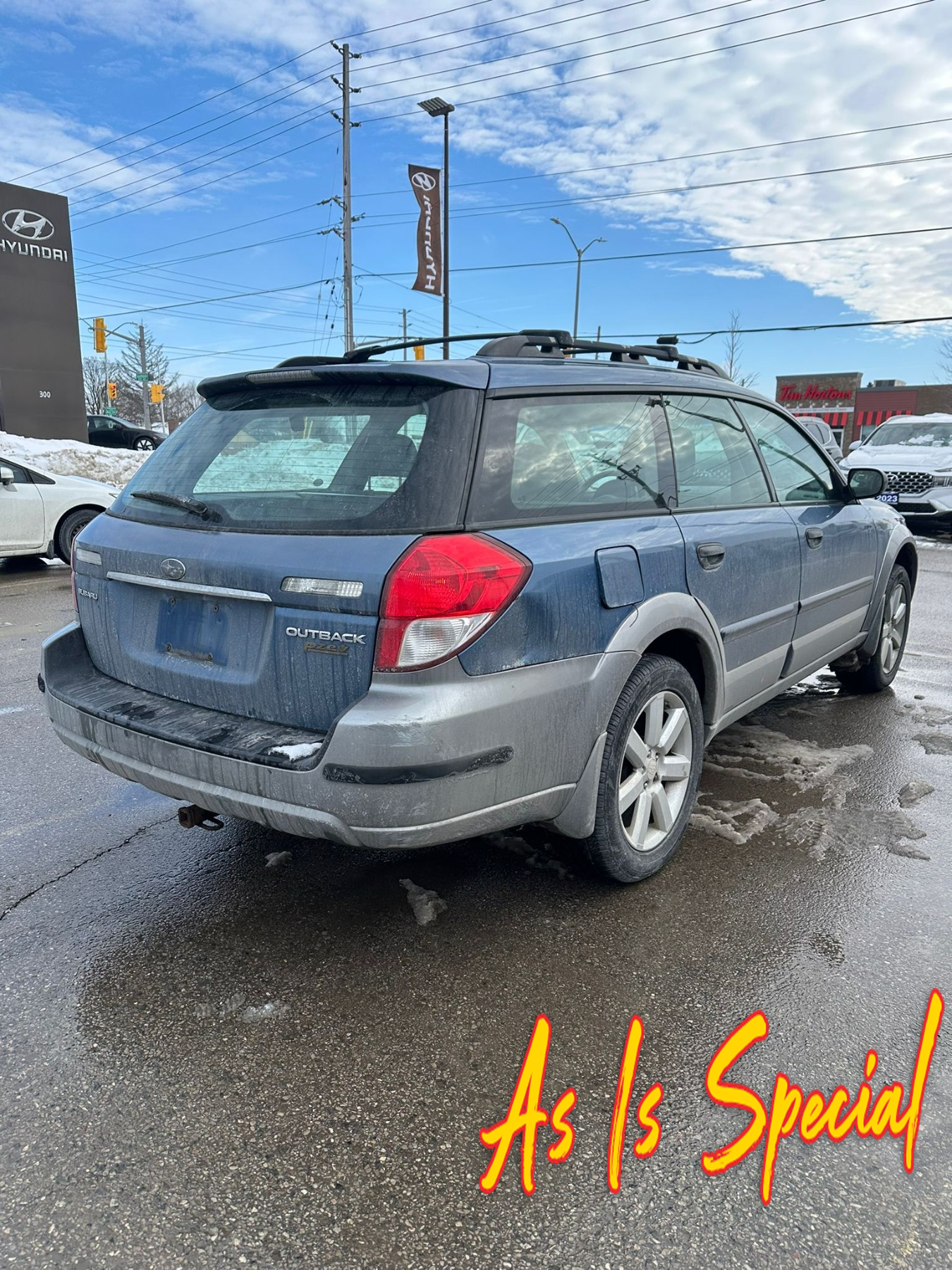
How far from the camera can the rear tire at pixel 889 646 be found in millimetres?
5312

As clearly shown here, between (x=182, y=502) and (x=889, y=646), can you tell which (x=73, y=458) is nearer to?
(x=889, y=646)

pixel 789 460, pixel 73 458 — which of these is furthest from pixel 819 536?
pixel 73 458

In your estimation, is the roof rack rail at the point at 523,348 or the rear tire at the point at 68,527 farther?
the rear tire at the point at 68,527

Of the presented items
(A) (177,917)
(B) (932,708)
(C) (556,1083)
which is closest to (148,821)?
(A) (177,917)

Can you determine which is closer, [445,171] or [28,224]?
[28,224]

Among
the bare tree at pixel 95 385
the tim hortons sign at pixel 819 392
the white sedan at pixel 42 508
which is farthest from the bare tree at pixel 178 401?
the white sedan at pixel 42 508

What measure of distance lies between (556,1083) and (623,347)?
2.62 m

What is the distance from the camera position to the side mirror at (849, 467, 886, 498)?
4.61 metres

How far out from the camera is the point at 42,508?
10320mm

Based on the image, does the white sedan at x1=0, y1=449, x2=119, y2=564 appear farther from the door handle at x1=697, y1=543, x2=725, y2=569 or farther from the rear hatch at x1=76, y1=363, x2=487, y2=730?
the door handle at x1=697, y1=543, x2=725, y2=569

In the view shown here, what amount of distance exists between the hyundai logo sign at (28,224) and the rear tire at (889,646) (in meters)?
21.6

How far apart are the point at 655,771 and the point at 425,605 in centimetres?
122

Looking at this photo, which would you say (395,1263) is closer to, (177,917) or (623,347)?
(177,917)

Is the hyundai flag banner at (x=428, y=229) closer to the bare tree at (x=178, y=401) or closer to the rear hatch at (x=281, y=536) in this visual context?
the rear hatch at (x=281, y=536)
